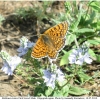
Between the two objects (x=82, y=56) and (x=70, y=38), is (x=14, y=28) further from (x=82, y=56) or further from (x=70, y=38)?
(x=82, y=56)

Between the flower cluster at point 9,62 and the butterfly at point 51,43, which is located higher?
the butterfly at point 51,43

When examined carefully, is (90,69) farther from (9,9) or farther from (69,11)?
(9,9)

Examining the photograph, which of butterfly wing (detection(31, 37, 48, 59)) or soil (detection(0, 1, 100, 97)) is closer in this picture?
butterfly wing (detection(31, 37, 48, 59))

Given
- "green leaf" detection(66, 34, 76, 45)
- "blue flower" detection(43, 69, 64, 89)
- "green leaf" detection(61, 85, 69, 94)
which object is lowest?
"green leaf" detection(61, 85, 69, 94)

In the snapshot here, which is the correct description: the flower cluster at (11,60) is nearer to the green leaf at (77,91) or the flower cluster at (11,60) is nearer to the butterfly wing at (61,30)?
the butterfly wing at (61,30)

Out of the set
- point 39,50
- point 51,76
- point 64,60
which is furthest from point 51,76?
point 64,60

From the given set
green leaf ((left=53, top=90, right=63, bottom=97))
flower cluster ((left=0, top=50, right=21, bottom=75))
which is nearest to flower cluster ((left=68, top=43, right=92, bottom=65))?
green leaf ((left=53, top=90, right=63, bottom=97))

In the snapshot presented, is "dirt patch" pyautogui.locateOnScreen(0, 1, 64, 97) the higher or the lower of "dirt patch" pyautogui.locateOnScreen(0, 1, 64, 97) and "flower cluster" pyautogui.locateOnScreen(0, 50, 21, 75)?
the higher

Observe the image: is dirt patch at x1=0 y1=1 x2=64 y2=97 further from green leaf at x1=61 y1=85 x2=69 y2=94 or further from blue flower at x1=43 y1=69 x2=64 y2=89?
blue flower at x1=43 y1=69 x2=64 y2=89

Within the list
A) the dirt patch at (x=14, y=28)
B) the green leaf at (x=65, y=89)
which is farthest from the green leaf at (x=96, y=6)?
the green leaf at (x=65, y=89)
